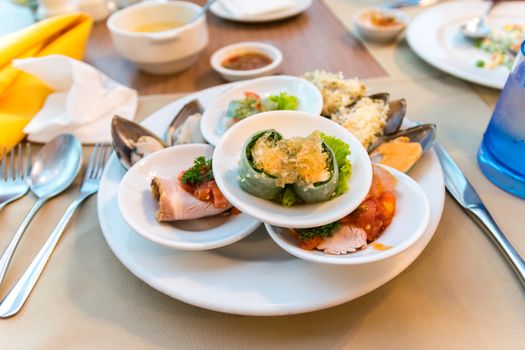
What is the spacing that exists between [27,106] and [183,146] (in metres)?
0.87

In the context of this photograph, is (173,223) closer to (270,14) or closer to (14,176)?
(14,176)

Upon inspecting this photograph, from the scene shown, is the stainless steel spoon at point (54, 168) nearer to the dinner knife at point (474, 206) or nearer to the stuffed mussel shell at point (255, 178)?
the stuffed mussel shell at point (255, 178)

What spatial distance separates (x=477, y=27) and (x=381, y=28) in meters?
0.48

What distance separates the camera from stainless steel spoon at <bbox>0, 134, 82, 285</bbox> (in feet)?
4.39

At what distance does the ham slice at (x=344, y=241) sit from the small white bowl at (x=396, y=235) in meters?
0.01

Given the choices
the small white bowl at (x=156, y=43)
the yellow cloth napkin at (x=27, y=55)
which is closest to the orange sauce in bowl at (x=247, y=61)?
the small white bowl at (x=156, y=43)

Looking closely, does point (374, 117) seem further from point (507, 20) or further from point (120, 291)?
point (507, 20)

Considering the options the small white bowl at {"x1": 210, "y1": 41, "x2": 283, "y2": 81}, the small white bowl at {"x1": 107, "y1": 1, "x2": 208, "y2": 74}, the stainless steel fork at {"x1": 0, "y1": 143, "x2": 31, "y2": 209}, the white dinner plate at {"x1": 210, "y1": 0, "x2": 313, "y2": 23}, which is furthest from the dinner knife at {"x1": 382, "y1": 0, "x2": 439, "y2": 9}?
the stainless steel fork at {"x1": 0, "y1": 143, "x2": 31, "y2": 209}

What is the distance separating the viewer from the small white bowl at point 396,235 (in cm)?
86

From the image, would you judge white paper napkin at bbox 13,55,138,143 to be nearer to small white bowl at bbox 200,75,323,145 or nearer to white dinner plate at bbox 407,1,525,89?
small white bowl at bbox 200,75,323,145

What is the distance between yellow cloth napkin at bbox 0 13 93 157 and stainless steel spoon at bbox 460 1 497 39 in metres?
1.86

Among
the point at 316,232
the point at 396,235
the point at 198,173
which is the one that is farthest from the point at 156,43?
the point at 396,235

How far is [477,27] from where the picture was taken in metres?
2.07

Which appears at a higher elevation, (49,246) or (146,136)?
(146,136)
